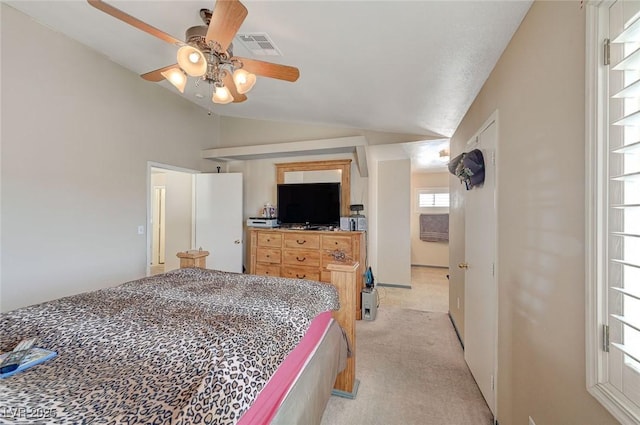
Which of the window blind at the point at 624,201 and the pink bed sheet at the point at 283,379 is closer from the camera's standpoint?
the window blind at the point at 624,201

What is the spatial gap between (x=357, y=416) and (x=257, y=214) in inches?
124

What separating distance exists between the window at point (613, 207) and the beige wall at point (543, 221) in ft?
0.25

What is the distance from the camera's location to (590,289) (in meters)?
0.78

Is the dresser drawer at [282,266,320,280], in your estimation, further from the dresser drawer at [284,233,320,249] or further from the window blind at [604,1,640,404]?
the window blind at [604,1,640,404]

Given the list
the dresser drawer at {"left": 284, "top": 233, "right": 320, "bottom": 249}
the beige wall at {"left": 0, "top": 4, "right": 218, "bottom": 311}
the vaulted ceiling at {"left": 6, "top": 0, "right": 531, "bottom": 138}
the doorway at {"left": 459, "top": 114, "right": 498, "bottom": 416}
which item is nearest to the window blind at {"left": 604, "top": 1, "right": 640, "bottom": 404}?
the vaulted ceiling at {"left": 6, "top": 0, "right": 531, "bottom": 138}

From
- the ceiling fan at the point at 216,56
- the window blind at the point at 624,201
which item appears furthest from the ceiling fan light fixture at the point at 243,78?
the window blind at the point at 624,201

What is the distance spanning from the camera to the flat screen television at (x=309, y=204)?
3.63m

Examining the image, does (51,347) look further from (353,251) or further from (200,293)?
(353,251)

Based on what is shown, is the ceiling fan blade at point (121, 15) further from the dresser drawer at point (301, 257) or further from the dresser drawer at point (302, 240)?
the dresser drawer at point (301, 257)

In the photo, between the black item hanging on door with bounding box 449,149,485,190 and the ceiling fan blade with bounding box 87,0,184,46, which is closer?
the ceiling fan blade with bounding box 87,0,184,46

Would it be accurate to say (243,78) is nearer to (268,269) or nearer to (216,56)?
(216,56)

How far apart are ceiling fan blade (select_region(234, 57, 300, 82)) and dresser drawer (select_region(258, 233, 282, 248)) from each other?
2.27 meters

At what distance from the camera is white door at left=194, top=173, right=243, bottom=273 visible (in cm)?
396

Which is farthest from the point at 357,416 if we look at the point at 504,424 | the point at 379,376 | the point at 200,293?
the point at 200,293
